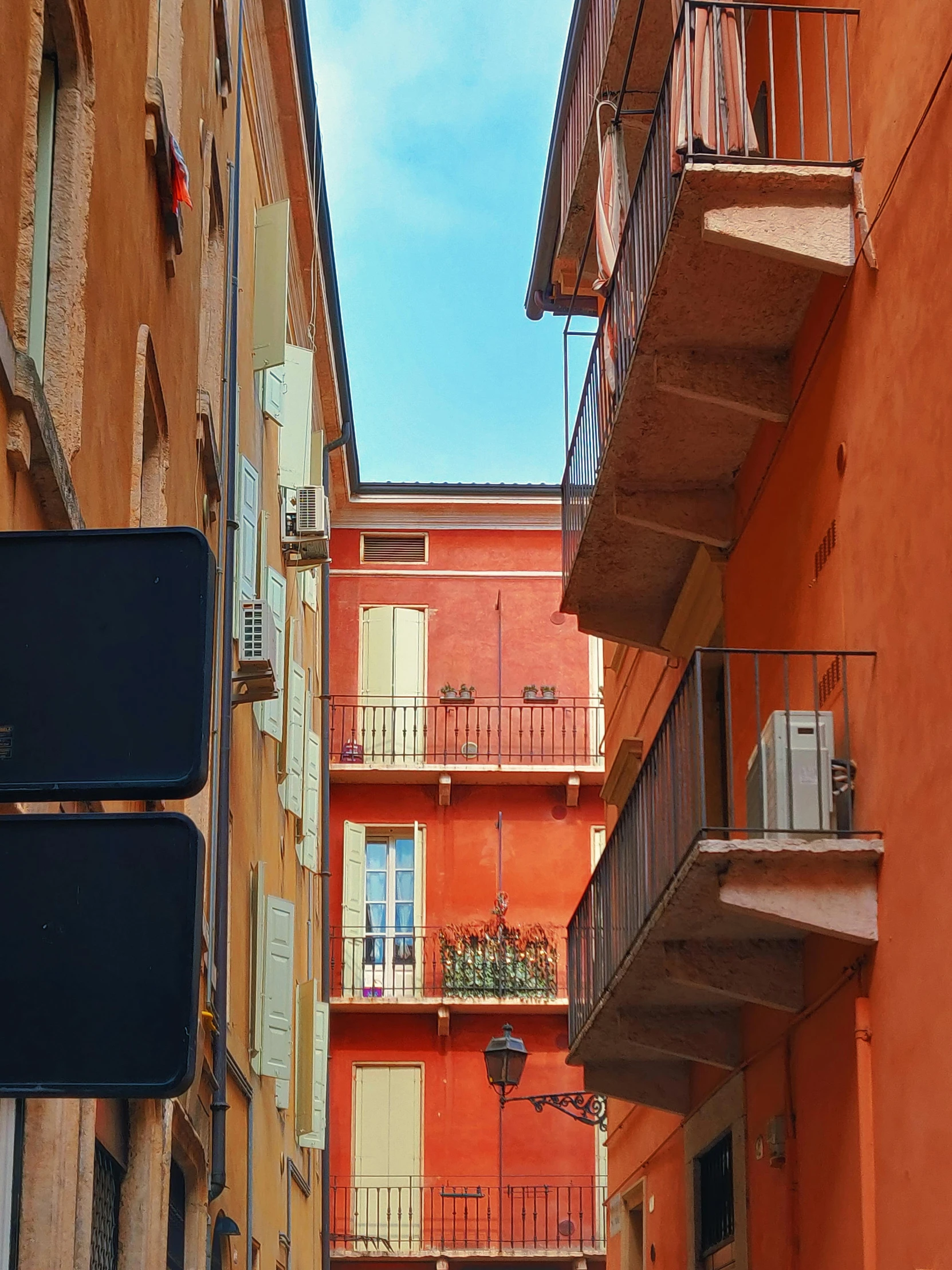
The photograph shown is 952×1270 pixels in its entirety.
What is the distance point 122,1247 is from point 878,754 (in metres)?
5.25

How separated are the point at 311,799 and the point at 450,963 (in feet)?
19.8

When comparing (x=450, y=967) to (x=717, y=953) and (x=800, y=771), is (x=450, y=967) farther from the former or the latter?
(x=800, y=771)

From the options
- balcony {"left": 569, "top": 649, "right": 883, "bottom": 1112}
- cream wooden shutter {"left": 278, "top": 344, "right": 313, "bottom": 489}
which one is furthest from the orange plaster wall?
balcony {"left": 569, "top": 649, "right": 883, "bottom": 1112}

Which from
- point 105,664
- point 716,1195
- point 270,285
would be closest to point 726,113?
point 105,664

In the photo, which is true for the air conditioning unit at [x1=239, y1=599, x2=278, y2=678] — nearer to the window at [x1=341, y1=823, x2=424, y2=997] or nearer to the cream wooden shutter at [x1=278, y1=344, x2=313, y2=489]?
the cream wooden shutter at [x1=278, y1=344, x2=313, y2=489]

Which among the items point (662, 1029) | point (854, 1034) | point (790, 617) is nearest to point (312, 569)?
point (662, 1029)

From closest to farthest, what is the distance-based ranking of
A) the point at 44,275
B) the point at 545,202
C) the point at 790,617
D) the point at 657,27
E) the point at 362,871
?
the point at 44,275 < the point at 790,617 < the point at 657,27 < the point at 545,202 < the point at 362,871

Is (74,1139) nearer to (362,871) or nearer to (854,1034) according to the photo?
(854,1034)

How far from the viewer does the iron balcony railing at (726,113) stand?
29.9ft

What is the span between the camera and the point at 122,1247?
34.4 ft

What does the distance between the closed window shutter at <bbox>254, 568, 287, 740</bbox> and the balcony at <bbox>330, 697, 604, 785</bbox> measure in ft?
33.8

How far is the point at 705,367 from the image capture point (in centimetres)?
1014

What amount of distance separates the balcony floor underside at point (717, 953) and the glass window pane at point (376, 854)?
1701 centimetres

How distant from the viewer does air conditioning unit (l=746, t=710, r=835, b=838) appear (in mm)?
8297
